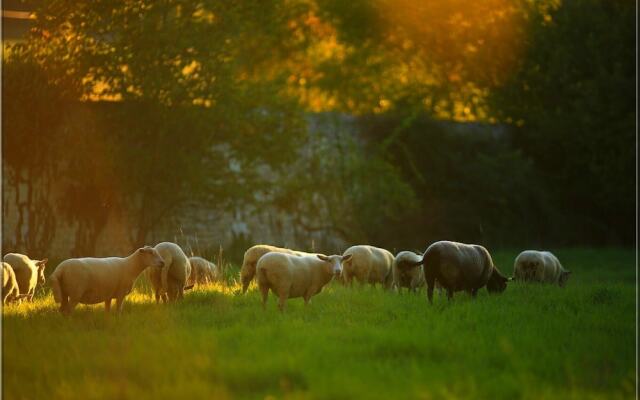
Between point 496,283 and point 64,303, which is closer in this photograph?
point 64,303

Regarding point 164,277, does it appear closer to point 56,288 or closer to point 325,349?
point 56,288

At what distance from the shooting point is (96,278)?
1041cm

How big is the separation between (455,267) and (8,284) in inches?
192

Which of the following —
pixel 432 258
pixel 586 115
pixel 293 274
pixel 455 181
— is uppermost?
pixel 586 115

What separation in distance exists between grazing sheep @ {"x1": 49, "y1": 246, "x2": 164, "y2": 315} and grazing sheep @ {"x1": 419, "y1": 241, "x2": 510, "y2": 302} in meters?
2.94

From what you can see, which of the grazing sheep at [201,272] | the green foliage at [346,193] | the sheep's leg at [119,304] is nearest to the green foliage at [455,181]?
the green foliage at [346,193]

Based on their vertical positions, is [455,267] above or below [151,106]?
below

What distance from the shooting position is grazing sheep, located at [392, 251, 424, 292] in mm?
13391

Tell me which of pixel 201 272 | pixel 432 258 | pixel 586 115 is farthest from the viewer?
pixel 586 115

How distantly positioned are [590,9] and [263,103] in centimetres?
1091

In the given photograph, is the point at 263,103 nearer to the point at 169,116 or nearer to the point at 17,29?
the point at 169,116

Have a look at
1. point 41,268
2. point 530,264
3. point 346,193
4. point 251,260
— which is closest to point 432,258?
point 251,260

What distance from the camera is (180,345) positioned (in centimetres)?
848

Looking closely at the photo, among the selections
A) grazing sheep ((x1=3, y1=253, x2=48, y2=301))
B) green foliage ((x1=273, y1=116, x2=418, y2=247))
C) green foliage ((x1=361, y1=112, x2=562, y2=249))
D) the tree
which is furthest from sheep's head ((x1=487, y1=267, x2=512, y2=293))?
green foliage ((x1=361, y1=112, x2=562, y2=249))
